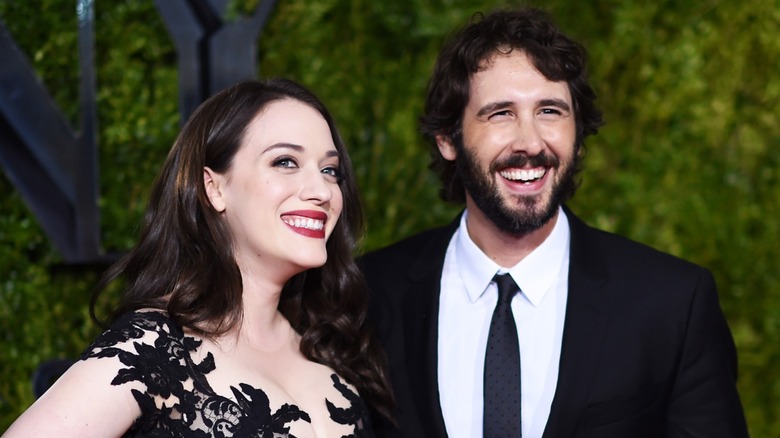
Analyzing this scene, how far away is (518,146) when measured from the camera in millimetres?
2738

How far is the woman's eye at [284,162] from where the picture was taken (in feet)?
8.14

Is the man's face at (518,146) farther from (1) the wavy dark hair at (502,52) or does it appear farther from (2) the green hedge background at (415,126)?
(2) the green hedge background at (415,126)

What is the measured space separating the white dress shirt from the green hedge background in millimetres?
1107

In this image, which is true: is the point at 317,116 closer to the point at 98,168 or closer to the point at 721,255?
the point at 98,168

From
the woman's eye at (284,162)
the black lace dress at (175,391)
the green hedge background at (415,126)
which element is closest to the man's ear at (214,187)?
the woman's eye at (284,162)

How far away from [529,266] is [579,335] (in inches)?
9.5

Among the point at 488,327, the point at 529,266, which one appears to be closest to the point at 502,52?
the point at 529,266

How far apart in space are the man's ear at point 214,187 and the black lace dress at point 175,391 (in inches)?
11.5

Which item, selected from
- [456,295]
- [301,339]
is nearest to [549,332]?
[456,295]

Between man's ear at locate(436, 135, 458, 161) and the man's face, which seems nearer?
the man's face

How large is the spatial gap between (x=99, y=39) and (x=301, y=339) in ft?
4.27

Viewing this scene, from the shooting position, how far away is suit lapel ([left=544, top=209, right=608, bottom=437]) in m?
2.54

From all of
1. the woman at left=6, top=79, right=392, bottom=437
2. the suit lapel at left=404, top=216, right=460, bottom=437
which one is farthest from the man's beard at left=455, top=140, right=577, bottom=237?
the woman at left=6, top=79, right=392, bottom=437

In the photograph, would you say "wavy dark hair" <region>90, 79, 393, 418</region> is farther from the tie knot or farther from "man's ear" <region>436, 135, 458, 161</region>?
"man's ear" <region>436, 135, 458, 161</region>
